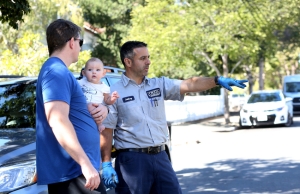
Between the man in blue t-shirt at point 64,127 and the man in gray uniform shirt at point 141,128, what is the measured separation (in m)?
1.27

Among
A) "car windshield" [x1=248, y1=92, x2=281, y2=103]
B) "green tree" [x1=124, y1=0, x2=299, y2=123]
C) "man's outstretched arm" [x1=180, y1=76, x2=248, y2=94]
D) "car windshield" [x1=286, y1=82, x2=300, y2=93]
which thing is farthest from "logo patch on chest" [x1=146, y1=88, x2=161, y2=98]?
"car windshield" [x1=286, y1=82, x2=300, y2=93]

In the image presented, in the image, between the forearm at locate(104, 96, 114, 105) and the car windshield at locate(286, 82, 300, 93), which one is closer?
the forearm at locate(104, 96, 114, 105)

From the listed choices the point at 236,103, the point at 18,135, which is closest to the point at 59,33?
the point at 18,135

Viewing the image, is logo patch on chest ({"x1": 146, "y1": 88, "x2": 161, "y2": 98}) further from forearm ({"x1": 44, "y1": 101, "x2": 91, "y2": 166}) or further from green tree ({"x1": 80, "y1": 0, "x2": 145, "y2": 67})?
green tree ({"x1": 80, "y1": 0, "x2": 145, "y2": 67})

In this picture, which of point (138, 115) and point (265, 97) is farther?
point (265, 97)

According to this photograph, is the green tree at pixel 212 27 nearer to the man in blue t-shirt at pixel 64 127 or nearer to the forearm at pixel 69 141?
the man in blue t-shirt at pixel 64 127

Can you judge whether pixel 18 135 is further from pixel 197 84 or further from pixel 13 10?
pixel 13 10

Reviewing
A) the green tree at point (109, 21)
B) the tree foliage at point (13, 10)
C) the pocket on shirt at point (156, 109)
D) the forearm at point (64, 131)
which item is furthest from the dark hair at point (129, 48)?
the green tree at point (109, 21)

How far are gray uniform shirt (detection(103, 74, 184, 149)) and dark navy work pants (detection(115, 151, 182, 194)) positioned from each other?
0.36 feet

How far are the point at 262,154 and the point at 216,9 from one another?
11375 millimetres

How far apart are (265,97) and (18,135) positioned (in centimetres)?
1876

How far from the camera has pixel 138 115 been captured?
195 inches

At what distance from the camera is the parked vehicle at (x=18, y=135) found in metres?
4.49

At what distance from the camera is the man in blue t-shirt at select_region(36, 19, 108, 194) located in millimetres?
3357
